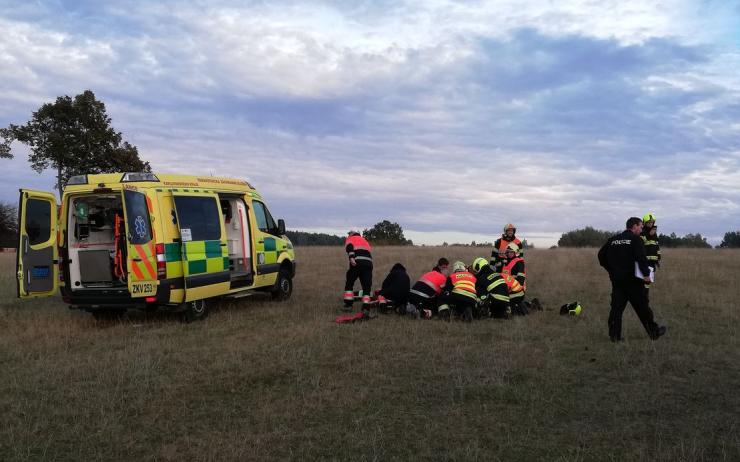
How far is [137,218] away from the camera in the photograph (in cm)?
940

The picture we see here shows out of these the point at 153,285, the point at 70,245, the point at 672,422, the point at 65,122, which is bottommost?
the point at 672,422

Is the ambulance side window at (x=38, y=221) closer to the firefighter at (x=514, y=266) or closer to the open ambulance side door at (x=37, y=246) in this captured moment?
the open ambulance side door at (x=37, y=246)

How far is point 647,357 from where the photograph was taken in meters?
7.57

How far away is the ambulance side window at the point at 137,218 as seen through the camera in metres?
9.32

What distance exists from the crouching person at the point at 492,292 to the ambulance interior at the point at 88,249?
6005 mm

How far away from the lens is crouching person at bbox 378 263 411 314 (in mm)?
10977

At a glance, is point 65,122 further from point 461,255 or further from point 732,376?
point 732,376

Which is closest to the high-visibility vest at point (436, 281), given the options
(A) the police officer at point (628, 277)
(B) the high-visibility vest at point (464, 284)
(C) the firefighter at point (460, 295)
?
(C) the firefighter at point (460, 295)

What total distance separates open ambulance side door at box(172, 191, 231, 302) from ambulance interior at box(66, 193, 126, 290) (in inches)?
38.2

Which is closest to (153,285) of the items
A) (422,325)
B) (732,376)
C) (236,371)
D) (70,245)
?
(70,245)

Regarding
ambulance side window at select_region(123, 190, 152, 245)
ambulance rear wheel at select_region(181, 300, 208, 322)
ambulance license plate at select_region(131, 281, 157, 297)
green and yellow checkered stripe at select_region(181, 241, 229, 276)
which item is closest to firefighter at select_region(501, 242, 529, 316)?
green and yellow checkered stripe at select_region(181, 241, 229, 276)

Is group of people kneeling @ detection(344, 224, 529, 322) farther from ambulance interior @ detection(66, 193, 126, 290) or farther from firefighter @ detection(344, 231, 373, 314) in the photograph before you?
ambulance interior @ detection(66, 193, 126, 290)

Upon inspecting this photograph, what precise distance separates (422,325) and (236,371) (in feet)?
12.3

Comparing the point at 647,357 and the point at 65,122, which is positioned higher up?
the point at 65,122
